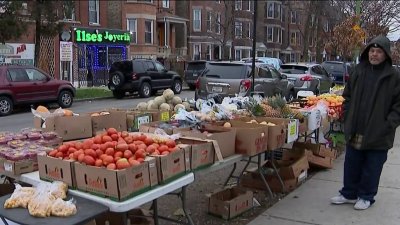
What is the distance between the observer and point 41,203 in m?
3.18

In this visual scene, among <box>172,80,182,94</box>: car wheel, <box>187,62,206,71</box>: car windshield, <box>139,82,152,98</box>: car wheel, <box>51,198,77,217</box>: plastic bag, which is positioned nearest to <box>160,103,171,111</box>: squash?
<box>51,198,77,217</box>: plastic bag

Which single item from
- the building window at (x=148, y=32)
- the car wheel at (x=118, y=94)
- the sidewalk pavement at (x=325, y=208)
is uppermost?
the building window at (x=148, y=32)

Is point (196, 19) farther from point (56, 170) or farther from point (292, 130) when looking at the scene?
point (56, 170)

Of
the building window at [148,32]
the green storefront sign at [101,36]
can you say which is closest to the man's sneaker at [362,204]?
the green storefront sign at [101,36]

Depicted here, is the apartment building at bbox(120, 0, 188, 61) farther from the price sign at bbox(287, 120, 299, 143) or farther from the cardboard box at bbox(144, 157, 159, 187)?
the cardboard box at bbox(144, 157, 159, 187)

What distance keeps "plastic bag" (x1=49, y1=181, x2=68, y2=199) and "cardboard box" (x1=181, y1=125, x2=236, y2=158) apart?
1547 millimetres

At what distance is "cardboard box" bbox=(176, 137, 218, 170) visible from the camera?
4148mm

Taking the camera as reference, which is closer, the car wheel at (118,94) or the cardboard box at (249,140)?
Result: the cardboard box at (249,140)

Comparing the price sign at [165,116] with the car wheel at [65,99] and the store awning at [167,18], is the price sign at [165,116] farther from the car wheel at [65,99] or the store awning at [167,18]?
the store awning at [167,18]

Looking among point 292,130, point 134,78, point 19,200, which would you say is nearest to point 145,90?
point 134,78

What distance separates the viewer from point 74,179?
3.54 meters

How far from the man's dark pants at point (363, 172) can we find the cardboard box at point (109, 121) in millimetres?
2757

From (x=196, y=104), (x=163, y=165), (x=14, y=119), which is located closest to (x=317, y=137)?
(x=196, y=104)

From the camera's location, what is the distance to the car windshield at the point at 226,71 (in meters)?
14.2
